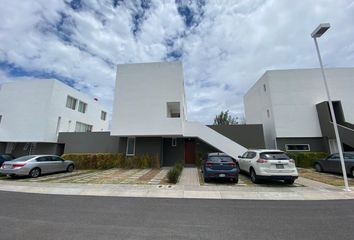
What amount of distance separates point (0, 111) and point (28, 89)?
387 centimetres

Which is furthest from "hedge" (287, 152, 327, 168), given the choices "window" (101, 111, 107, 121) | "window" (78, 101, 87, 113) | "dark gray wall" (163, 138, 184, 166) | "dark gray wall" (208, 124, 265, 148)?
"window" (101, 111, 107, 121)

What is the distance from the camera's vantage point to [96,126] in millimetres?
26406

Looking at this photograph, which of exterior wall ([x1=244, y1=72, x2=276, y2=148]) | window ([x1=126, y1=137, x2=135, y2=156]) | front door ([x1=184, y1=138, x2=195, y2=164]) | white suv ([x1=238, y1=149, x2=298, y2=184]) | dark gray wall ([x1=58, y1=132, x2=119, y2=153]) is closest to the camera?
white suv ([x1=238, y1=149, x2=298, y2=184])

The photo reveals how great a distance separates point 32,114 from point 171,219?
19694 millimetres

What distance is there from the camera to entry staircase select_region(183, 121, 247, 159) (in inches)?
596

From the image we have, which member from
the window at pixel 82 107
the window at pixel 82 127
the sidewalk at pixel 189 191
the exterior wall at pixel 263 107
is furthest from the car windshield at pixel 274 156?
the window at pixel 82 107

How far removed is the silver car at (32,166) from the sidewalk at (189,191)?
1.81 meters

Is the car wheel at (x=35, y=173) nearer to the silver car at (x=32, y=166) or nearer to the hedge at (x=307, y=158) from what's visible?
the silver car at (x=32, y=166)

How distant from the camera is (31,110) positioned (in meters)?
18.0

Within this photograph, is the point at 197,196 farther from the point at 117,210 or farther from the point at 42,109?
the point at 42,109

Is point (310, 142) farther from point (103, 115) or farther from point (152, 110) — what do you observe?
point (103, 115)

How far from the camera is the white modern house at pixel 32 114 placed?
17.7 metres

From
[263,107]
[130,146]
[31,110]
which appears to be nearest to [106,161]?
[130,146]

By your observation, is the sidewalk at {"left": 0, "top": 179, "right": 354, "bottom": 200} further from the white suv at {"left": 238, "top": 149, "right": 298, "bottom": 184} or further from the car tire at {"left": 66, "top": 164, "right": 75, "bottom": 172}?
the car tire at {"left": 66, "top": 164, "right": 75, "bottom": 172}
